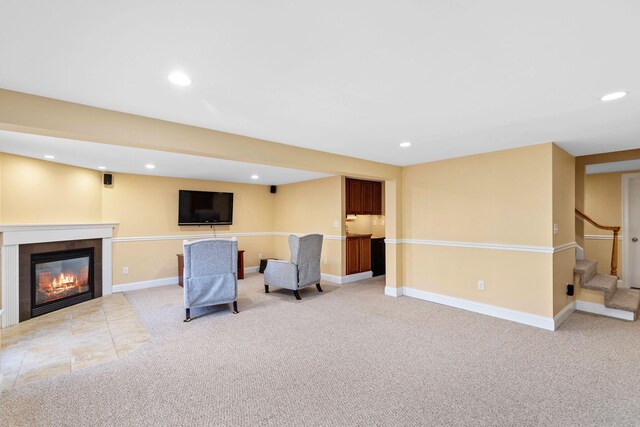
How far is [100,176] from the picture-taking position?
535 centimetres

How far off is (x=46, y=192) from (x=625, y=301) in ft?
27.3

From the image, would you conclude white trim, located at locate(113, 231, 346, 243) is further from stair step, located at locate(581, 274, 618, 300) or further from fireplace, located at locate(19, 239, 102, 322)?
stair step, located at locate(581, 274, 618, 300)

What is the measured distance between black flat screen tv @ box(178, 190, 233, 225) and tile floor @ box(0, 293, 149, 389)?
227 cm

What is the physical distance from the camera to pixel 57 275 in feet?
15.0

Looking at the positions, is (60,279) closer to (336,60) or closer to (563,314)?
(336,60)

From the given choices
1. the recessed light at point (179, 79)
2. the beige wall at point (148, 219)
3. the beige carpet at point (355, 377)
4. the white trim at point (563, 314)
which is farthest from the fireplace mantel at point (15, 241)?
the white trim at point (563, 314)

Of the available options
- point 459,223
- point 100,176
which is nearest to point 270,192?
point 100,176

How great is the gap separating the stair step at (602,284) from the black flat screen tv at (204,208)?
6.44 meters

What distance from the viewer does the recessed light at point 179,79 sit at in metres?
1.84

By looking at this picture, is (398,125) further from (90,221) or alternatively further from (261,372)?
(90,221)

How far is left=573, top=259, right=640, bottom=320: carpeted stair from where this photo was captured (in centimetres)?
376

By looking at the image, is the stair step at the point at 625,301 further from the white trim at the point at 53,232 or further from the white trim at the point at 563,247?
the white trim at the point at 53,232

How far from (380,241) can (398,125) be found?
426 cm

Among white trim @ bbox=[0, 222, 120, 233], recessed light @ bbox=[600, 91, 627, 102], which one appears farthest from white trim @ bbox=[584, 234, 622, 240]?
white trim @ bbox=[0, 222, 120, 233]
